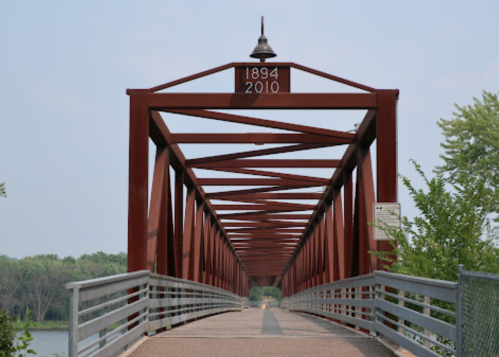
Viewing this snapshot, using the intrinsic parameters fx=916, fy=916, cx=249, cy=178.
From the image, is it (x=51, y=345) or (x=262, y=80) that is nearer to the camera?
(x=262, y=80)

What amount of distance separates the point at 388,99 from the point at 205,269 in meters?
20.7

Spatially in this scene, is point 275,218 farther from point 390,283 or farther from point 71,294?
point 71,294

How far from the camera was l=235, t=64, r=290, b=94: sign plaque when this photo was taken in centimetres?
1717

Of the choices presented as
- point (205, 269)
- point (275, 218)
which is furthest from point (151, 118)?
point (275, 218)

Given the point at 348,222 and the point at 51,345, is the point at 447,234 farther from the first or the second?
the point at 51,345

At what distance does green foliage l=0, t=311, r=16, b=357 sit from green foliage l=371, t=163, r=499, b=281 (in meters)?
4.94

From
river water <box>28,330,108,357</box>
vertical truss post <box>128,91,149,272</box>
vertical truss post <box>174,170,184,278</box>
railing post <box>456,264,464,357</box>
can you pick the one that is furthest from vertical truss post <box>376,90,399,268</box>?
vertical truss post <box>174,170,184,278</box>

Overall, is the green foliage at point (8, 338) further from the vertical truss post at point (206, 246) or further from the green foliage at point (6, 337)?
the vertical truss post at point (206, 246)

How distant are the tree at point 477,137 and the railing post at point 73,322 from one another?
109 feet

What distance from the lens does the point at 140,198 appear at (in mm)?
16078

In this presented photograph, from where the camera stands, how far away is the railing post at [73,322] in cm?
764

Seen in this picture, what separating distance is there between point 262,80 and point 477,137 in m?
25.9

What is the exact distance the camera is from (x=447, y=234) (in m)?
11.4

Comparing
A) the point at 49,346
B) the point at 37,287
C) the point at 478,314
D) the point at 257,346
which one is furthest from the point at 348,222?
the point at 37,287
